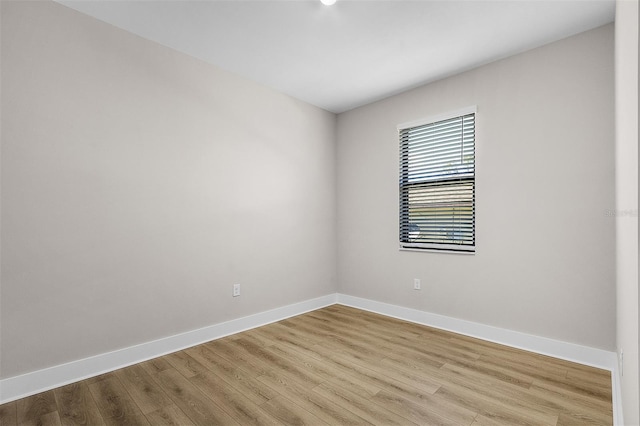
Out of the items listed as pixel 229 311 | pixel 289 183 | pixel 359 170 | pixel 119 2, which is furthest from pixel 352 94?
pixel 229 311

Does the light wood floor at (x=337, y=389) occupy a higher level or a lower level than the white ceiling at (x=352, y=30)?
lower

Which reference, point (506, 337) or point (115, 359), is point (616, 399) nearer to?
point (506, 337)

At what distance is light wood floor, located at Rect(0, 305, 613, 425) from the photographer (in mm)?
1828

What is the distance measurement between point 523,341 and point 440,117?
2260 millimetres

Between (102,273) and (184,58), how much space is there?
198cm

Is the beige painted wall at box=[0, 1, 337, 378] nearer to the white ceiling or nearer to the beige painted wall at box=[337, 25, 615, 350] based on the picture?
the white ceiling

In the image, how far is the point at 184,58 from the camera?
9.53ft

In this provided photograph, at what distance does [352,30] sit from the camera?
253 cm

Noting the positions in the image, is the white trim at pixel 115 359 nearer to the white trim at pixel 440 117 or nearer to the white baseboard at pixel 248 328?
the white baseboard at pixel 248 328

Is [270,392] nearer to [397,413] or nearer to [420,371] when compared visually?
[397,413]

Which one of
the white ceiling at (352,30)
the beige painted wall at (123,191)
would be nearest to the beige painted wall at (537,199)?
the white ceiling at (352,30)

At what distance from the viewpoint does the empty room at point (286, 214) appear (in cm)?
204

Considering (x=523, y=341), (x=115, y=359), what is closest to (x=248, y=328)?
(x=115, y=359)

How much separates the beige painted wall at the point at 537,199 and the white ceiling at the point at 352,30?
0.24m
